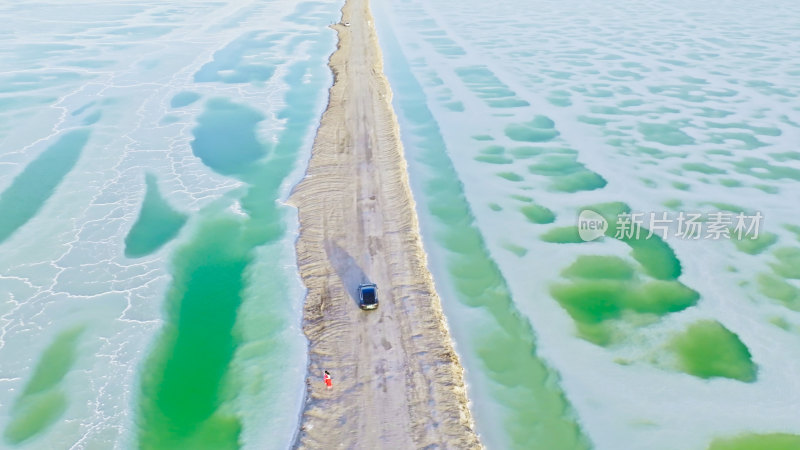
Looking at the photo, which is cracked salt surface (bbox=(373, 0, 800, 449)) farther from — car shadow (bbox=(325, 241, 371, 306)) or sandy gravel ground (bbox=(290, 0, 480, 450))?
car shadow (bbox=(325, 241, 371, 306))

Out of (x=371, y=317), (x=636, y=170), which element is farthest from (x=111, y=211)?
(x=636, y=170)

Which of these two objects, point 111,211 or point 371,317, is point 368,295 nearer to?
point 371,317

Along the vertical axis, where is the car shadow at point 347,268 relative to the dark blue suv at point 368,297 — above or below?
below

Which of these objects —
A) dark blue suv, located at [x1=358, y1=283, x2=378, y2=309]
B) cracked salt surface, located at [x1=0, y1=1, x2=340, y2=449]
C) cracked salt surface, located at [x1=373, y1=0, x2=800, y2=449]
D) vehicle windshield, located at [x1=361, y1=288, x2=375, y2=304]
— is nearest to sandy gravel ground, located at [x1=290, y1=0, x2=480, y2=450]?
dark blue suv, located at [x1=358, y1=283, x2=378, y2=309]

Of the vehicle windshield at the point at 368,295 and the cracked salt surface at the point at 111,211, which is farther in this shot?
the vehicle windshield at the point at 368,295

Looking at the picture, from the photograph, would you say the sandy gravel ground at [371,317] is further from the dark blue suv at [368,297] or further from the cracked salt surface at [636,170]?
the cracked salt surface at [636,170]

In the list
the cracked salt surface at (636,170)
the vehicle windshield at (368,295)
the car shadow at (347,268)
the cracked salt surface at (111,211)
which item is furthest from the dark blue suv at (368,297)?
the cracked salt surface at (636,170)

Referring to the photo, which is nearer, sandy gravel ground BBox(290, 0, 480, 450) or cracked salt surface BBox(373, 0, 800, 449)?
sandy gravel ground BBox(290, 0, 480, 450)

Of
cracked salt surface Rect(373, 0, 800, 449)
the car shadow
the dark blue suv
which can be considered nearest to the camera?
cracked salt surface Rect(373, 0, 800, 449)
